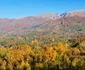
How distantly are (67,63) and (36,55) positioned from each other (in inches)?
805

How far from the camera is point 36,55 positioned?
103062mm

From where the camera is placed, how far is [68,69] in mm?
82688

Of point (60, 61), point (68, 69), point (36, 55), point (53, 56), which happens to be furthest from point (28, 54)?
point (68, 69)

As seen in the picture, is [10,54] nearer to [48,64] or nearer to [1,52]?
[1,52]

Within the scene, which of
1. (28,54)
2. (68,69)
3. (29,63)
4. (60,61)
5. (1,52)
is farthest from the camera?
(1,52)

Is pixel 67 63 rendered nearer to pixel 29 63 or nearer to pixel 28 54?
pixel 29 63

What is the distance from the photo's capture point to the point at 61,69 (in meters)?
84.8

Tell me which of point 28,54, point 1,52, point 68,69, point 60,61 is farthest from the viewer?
point 1,52

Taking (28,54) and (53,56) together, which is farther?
(28,54)

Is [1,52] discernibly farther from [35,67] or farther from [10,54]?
[35,67]

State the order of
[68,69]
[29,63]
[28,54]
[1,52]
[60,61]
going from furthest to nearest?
[1,52] → [28,54] → [29,63] → [60,61] → [68,69]

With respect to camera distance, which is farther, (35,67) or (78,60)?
(35,67)

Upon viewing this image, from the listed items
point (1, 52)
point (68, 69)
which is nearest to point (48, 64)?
point (68, 69)

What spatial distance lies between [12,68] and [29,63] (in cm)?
797
